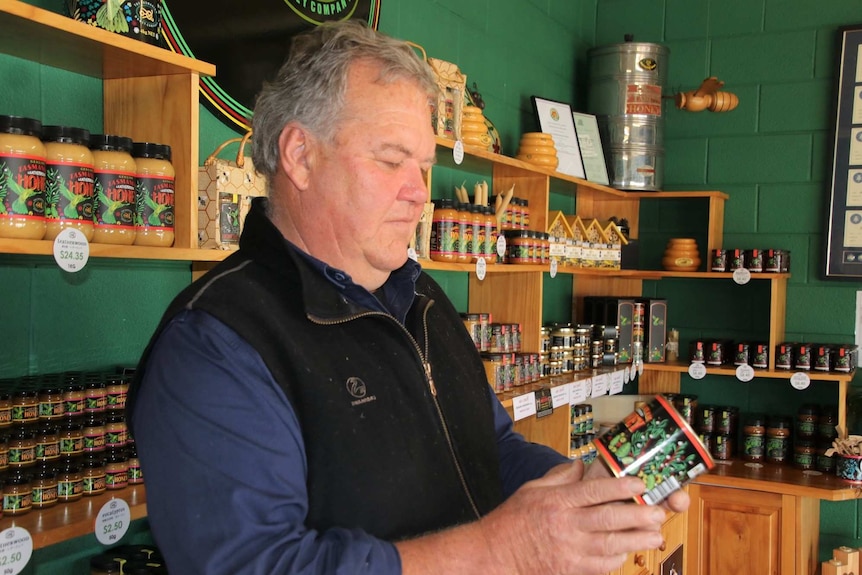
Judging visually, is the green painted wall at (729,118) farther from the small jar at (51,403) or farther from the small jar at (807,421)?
the small jar at (51,403)

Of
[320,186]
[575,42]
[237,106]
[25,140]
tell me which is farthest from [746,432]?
[25,140]

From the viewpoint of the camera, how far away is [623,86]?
439cm

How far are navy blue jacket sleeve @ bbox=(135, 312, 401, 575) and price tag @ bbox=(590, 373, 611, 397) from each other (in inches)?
109

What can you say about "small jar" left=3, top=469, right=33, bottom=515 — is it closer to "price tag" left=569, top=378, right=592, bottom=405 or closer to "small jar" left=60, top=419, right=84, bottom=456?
"small jar" left=60, top=419, right=84, bottom=456

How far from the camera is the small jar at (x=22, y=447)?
1.58m

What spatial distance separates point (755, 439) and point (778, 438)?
11 centimetres

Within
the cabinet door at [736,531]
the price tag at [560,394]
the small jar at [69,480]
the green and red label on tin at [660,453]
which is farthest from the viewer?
the cabinet door at [736,531]

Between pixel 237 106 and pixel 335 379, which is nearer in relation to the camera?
pixel 335 379

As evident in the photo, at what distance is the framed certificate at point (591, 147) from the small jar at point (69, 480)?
9.92 feet

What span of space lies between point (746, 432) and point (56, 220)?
3.71m

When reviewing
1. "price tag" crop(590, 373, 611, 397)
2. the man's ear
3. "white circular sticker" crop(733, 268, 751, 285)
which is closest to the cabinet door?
"price tag" crop(590, 373, 611, 397)

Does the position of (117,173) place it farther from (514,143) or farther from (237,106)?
(514,143)

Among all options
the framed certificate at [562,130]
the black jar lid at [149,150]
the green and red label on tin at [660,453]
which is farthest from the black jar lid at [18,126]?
the framed certificate at [562,130]

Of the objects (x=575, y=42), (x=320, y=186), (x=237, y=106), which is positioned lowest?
(x=320, y=186)
